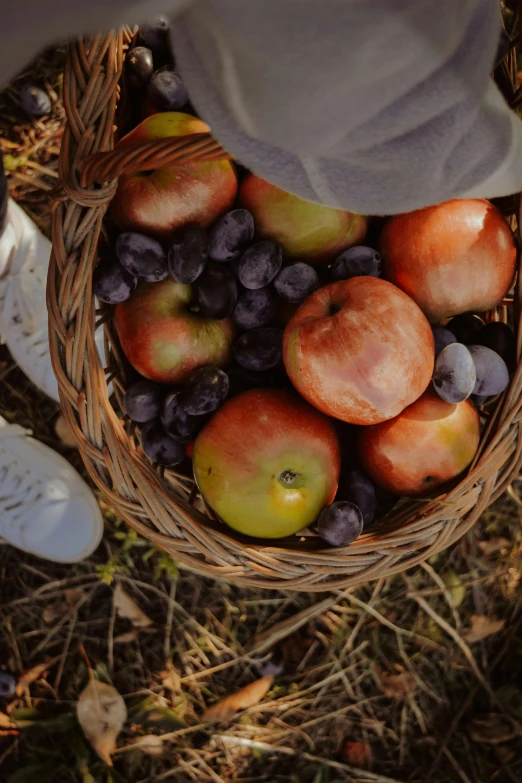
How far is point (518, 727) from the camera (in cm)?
115

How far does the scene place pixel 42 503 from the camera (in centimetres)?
119

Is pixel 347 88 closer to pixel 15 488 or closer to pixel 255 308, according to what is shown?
pixel 255 308

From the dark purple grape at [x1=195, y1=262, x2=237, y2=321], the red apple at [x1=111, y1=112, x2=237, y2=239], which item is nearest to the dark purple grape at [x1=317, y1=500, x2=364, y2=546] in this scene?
the dark purple grape at [x1=195, y1=262, x2=237, y2=321]

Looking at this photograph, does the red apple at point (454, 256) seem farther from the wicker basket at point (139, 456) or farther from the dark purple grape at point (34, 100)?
the dark purple grape at point (34, 100)

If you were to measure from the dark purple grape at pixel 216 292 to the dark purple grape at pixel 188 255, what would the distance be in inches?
0.5

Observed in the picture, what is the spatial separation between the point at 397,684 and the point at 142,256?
3.11ft

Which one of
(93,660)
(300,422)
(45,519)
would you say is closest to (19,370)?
(45,519)

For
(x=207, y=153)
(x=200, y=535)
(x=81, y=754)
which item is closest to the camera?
(x=207, y=153)

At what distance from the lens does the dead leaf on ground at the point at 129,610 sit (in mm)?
1170

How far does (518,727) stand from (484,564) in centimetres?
31

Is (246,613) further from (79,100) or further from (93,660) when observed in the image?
(79,100)

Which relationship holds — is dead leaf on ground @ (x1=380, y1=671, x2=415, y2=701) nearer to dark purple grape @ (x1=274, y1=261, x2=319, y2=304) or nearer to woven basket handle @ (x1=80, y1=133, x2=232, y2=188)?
dark purple grape @ (x1=274, y1=261, x2=319, y2=304)

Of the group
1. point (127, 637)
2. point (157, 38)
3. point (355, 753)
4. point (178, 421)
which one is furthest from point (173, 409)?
point (355, 753)

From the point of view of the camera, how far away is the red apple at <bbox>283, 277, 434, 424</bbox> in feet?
2.22
